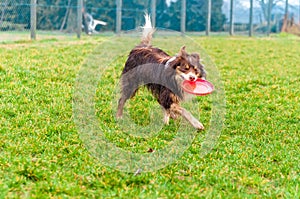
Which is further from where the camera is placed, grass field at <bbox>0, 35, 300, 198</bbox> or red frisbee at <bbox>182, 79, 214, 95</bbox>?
red frisbee at <bbox>182, 79, 214, 95</bbox>

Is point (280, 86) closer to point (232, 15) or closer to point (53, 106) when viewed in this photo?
point (53, 106)

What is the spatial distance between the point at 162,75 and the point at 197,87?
1.58 feet

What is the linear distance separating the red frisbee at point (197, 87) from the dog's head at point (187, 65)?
48 millimetres

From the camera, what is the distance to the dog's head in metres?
5.15

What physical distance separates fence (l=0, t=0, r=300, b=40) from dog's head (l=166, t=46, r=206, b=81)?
298 inches

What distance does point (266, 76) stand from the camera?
29.8ft

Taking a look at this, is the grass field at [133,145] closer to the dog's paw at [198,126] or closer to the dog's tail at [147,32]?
the dog's paw at [198,126]

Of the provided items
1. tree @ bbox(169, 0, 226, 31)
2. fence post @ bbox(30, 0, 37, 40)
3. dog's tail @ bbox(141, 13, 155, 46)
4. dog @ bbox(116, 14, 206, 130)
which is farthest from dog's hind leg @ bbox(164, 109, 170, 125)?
tree @ bbox(169, 0, 226, 31)

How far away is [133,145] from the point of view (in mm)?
4648

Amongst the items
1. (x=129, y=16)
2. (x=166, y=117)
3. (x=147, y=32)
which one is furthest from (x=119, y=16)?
(x=166, y=117)

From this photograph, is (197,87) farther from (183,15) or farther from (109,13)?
(183,15)

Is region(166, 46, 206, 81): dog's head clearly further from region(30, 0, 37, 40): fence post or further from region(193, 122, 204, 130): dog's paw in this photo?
region(30, 0, 37, 40): fence post

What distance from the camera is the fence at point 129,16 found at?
497 inches

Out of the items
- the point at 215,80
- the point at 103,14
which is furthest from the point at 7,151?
the point at 103,14
